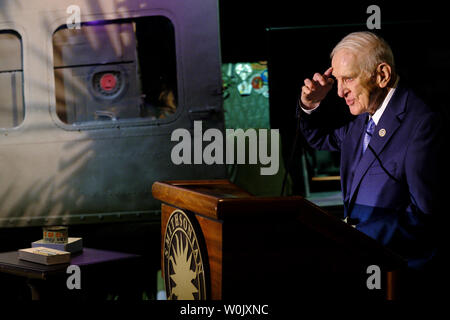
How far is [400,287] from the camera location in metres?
1.34

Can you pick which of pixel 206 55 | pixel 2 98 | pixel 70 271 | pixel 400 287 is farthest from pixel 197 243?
pixel 2 98

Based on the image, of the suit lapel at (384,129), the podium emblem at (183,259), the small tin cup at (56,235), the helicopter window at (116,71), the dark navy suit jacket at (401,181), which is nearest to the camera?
the podium emblem at (183,259)

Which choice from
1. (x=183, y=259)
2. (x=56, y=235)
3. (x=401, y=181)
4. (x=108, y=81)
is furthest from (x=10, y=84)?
(x=401, y=181)

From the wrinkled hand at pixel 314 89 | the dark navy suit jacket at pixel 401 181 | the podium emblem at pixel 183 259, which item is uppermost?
the wrinkled hand at pixel 314 89

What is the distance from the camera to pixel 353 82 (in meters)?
1.97

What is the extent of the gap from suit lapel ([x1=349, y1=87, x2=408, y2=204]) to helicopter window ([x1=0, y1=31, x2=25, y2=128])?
9.16ft

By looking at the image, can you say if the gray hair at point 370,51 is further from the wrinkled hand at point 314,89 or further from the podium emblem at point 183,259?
the podium emblem at point 183,259

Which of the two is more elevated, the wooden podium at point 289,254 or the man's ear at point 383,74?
the man's ear at point 383,74

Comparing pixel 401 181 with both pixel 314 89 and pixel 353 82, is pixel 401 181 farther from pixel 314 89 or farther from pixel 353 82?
pixel 314 89

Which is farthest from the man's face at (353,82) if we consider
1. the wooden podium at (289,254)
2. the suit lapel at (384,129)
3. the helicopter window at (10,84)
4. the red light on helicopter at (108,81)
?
the helicopter window at (10,84)

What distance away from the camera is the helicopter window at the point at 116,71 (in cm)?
362

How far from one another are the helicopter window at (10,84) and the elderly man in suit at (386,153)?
2.49 metres

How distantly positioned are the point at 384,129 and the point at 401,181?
0.74ft

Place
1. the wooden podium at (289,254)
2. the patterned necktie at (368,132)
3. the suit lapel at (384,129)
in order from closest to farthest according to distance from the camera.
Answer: the wooden podium at (289,254)
the suit lapel at (384,129)
the patterned necktie at (368,132)
